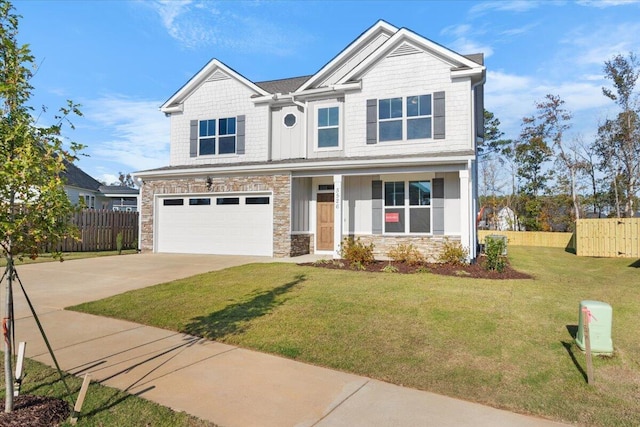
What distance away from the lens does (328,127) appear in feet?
48.8

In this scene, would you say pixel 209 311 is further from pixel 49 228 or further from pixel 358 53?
pixel 358 53

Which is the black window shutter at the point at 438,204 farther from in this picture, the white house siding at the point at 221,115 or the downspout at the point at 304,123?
the white house siding at the point at 221,115

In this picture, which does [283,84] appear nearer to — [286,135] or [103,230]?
[286,135]

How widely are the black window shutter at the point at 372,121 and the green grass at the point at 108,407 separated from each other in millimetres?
11532

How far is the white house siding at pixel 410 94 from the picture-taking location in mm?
12727

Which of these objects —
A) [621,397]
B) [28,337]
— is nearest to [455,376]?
[621,397]

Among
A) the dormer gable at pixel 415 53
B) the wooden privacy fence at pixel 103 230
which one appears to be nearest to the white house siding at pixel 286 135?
the dormer gable at pixel 415 53

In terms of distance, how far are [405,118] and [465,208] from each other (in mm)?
3775

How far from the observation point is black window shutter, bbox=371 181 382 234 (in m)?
13.8

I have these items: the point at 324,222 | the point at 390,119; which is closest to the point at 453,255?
the point at 390,119

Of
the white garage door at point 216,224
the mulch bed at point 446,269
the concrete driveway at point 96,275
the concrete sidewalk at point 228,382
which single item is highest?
the white garage door at point 216,224

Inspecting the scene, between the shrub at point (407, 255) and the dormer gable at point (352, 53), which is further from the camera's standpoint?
the dormer gable at point (352, 53)

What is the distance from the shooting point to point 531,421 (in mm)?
3340

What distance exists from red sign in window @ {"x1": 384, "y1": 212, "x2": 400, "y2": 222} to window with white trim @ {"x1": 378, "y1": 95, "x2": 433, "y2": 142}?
2.58m
